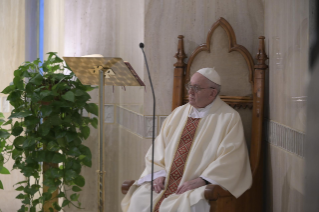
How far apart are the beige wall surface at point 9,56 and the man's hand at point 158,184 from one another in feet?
8.21

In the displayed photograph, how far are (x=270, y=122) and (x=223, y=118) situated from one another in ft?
1.34

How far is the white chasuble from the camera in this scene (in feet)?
10.8

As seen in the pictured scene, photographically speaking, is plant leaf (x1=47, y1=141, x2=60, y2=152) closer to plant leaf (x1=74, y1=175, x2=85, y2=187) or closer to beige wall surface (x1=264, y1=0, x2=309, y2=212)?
plant leaf (x1=74, y1=175, x2=85, y2=187)

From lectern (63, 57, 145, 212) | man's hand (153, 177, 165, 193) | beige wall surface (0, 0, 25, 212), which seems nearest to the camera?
lectern (63, 57, 145, 212)

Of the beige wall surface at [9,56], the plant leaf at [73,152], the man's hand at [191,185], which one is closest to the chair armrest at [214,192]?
the man's hand at [191,185]

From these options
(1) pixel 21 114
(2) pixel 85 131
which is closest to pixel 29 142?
(1) pixel 21 114

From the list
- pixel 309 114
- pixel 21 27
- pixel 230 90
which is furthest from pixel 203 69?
pixel 21 27

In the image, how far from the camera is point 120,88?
16.0 feet

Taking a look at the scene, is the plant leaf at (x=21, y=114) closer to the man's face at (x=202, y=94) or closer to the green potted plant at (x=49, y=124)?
the green potted plant at (x=49, y=124)

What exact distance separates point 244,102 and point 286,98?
75 cm

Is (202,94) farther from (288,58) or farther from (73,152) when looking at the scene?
(73,152)

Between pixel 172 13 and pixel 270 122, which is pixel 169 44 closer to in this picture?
pixel 172 13

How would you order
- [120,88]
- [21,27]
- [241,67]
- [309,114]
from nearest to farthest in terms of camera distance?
[309,114] → [241,67] → [120,88] → [21,27]

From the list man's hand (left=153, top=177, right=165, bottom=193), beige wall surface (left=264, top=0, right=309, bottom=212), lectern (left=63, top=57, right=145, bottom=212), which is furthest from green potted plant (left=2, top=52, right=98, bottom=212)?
beige wall surface (left=264, top=0, right=309, bottom=212)
